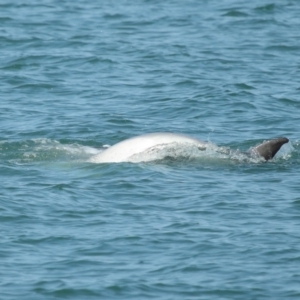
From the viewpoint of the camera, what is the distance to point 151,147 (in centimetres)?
1568

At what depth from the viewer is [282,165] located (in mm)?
15812

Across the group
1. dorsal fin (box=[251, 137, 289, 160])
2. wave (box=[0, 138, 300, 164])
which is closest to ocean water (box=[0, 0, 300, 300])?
wave (box=[0, 138, 300, 164])

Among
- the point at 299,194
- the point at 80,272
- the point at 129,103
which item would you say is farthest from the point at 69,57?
the point at 80,272

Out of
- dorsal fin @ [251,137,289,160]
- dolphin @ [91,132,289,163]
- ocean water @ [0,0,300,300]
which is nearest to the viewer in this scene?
ocean water @ [0,0,300,300]

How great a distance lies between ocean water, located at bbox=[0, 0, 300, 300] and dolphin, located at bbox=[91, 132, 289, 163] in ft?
0.69

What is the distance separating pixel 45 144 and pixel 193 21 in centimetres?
1351

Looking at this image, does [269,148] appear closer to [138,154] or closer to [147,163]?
[147,163]

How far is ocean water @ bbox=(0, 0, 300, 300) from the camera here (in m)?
11.1

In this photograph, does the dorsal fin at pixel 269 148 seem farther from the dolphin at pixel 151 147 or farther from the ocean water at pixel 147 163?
the ocean water at pixel 147 163

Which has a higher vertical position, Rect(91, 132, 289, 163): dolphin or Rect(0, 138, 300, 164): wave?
Rect(91, 132, 289, 163): dolphin

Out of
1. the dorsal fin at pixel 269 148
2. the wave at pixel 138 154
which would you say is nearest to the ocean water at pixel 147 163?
the wave at pixel 138 154

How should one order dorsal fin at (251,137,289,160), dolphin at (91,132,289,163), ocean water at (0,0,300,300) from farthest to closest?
dolphin at (91,132,289,163), dorsal fin at (251,137,289,160), ocean water at (0,0,300,300)

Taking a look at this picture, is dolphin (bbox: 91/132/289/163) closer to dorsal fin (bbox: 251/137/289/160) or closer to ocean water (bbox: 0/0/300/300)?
dorsal fin (bbox: 251/137/289/160)

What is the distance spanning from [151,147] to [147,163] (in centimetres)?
28
